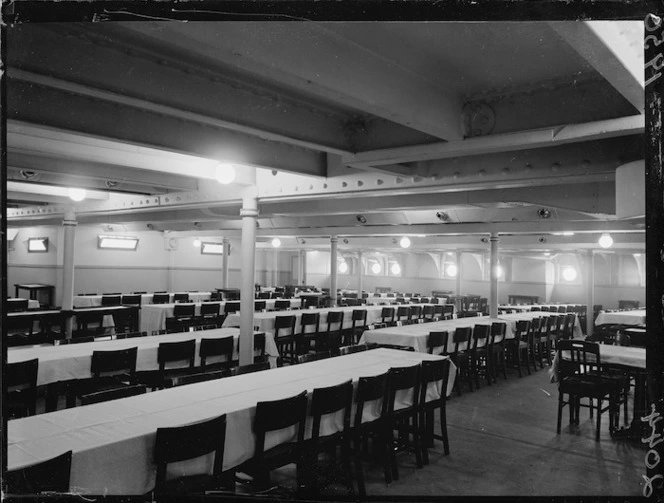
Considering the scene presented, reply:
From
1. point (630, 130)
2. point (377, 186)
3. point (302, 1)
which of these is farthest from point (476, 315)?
point (302, 1)

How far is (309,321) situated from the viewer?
9.92m

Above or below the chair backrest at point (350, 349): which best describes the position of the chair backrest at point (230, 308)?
above

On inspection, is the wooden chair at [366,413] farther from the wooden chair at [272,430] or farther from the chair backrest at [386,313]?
the chair backrest at [386,313]

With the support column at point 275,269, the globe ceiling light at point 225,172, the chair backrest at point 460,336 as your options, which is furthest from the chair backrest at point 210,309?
the support column at point 275,269

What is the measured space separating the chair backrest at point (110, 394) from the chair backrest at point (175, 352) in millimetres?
1955

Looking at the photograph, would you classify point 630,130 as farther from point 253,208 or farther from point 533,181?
point 253,208

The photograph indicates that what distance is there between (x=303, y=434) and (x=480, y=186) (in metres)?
3.59

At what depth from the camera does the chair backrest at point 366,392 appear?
167 inches

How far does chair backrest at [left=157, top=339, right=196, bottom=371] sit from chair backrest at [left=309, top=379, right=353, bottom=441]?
273 cm

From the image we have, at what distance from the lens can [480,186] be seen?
5.84 m

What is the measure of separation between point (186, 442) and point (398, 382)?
2307 mm

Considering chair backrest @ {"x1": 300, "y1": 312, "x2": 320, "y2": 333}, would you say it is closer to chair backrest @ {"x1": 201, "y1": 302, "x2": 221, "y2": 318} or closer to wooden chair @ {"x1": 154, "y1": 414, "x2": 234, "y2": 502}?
chair backrest @ {"x1": 201, "y1": 302, "x2": 221, "y2": 318}

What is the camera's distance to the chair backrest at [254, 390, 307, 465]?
136 inches

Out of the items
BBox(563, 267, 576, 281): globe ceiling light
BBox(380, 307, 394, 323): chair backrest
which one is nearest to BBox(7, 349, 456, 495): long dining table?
BBox(380, 307, 394, 323): chair backrest
